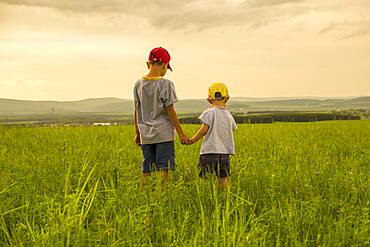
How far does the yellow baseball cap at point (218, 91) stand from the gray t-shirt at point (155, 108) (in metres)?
0.45

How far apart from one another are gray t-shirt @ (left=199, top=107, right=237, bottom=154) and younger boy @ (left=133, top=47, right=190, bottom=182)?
0.32 meters

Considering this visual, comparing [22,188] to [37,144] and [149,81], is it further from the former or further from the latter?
[37,144]

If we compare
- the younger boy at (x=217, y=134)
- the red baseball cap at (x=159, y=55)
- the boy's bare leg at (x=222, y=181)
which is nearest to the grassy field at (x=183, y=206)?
the boy's bare leg at (x=222, y=181)

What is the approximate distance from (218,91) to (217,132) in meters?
0.49

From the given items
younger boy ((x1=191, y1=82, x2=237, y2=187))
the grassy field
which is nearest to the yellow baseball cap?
younger boy ((x1=191, y1=82, x2=237, y2=187))

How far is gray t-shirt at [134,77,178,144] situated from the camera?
4.72 m

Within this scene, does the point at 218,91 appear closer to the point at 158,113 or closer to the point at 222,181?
the point at 158,113

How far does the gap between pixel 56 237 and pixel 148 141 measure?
2122 mm

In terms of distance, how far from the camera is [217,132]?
15.8ft

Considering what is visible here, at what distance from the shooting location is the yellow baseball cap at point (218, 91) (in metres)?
4.80

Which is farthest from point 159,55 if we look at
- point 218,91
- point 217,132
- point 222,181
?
point 222,181

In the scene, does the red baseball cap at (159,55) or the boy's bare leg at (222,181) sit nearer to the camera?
the red baseball cap at (159,55)

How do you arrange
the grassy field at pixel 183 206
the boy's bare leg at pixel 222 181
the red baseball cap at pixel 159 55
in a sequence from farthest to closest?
the boy's bare leg at pixel 222 181 < the red baseball cap at pixel 159 55 < the grassy field at pixel 183 206

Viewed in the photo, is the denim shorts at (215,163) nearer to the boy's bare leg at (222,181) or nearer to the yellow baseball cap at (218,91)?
the boy's bare leg at (222,181)
